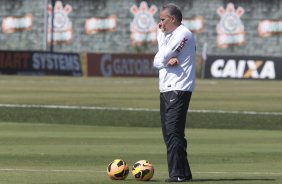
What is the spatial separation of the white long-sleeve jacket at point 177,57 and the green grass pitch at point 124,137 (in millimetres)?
1261

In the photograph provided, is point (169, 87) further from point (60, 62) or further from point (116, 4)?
point (116, 4)

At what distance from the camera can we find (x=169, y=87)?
13.8 meters

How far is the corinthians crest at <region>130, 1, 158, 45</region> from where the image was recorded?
82875 millimetres

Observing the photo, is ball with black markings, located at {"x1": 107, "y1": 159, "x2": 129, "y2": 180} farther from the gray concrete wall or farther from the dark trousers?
the gray concrete wall

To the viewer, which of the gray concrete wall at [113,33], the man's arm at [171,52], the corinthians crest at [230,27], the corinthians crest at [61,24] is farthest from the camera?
the corinthians crest at [61,24]

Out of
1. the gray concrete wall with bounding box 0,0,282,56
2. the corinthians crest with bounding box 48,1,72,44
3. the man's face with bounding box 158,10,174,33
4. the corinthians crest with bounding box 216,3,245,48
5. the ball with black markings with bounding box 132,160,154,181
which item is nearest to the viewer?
the man's face with bounding box 158,10,174,33

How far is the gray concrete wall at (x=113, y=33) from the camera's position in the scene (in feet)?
268

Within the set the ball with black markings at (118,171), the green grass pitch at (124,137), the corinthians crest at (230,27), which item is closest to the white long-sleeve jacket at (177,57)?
the ball with black markings at (118,171)

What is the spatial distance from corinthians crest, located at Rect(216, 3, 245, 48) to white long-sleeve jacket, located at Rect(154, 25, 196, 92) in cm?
6759

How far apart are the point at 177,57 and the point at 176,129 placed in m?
0.91

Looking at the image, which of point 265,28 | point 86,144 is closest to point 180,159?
point 86,144

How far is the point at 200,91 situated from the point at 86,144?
85.5ft

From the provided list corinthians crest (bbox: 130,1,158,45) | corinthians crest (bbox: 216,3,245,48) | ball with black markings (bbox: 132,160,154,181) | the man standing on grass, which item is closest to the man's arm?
the man standing on grass

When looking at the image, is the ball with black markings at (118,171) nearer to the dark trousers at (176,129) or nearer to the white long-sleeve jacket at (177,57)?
the dark trousers at (176,129)
